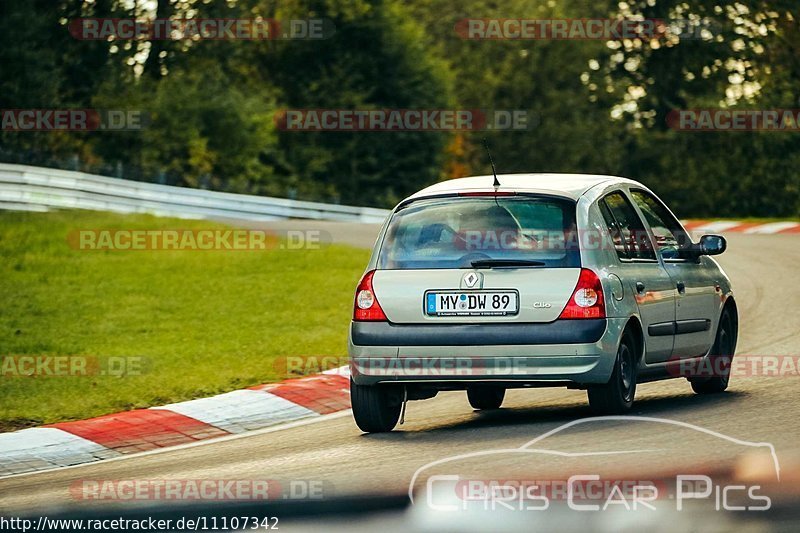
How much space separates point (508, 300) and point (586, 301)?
480mm

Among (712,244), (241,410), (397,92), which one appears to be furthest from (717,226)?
(397,92)

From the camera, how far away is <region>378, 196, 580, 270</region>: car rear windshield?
379 inches

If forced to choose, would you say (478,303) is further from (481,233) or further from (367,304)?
(367,304)

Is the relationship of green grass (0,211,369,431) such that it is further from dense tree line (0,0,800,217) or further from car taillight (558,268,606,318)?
dense tree line (0,0,800,217)

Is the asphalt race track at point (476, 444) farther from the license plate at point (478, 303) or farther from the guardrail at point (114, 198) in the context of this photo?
the guardrail at point (114, 198)

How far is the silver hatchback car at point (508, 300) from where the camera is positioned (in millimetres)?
9438

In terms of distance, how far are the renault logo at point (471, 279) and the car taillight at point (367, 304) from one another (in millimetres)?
591

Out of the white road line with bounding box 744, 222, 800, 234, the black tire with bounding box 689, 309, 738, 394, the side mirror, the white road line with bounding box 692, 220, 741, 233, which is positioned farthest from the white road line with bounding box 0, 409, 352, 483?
the white road line with bounding box 744, 222, 800, 234

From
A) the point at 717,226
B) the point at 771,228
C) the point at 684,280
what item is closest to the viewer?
the point at 684,280

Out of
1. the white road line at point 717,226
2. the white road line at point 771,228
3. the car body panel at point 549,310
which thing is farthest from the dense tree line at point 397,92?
the car body panel at point 549,310

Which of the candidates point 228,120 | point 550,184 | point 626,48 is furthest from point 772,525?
point 626,48

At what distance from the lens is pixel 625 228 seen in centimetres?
1055

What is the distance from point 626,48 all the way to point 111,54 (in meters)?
23.4

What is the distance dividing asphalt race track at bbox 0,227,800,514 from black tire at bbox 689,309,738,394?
12cm
